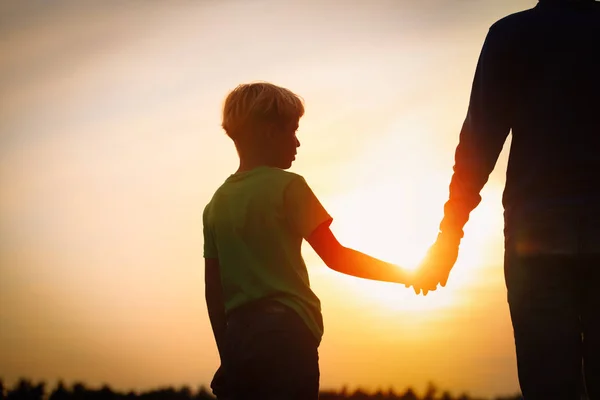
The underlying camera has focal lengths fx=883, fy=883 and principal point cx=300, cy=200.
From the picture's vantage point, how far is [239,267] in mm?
4492

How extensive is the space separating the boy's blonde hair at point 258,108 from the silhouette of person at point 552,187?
3.46ft

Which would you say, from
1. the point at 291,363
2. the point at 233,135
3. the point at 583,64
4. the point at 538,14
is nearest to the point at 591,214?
the point at 583,64

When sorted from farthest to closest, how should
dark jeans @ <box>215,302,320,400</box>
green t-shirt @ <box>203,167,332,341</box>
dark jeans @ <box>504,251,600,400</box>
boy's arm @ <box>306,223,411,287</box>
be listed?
boy's arm @ <box>306,223,411,287</box>, green t-shirt @ <box>203,167,332,341</box>, dark jeans @ <box>215,302,320,400</box>, dark jeans @ <box>504,251,600,400</box>

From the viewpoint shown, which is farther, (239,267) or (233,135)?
(233,135)

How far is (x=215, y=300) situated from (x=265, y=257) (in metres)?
0.50

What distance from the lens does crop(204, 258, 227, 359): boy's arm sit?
4.75 meters

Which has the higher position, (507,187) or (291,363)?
(507,187)

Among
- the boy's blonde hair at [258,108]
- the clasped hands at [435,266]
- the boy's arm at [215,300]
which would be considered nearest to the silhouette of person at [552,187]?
the boy's blonde hair at [258,108]

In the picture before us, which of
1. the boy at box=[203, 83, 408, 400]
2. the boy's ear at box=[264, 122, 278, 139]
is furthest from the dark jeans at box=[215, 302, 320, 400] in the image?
the boy's ear at box=[264, 122, 278, 139]

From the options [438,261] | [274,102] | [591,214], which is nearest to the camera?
[591,214]

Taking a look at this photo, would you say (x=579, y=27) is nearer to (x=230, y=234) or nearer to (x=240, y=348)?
(x=230, y=234)

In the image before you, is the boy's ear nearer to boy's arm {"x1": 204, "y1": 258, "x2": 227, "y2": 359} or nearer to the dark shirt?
boy's arm {"x1": 204, "y1": 258, "x2": 227, "y2": 359}

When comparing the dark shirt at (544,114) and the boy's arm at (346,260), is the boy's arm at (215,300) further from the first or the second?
the dark shirt at (544,114)

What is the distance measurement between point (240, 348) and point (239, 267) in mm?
417
